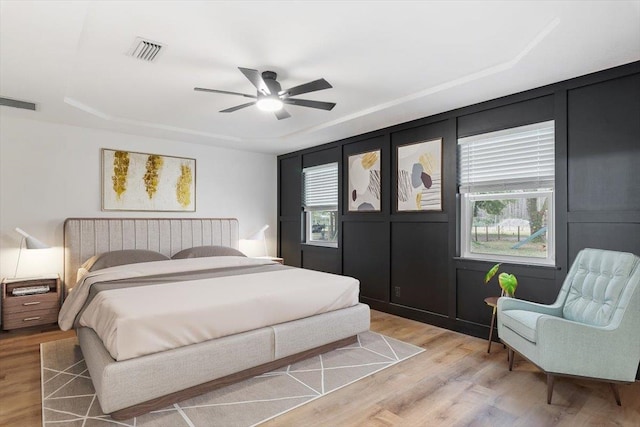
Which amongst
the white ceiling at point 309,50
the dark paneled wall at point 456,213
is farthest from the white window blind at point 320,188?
the white ceiling at point 309,50

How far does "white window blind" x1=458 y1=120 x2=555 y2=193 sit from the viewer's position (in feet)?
10.7

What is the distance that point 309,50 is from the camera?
2.67 m

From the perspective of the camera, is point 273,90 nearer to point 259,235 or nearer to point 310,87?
point 310,87

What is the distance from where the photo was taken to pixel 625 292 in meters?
2.35

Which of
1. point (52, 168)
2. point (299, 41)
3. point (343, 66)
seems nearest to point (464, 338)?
point (343, 66)

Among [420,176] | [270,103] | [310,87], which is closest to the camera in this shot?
[310,87]

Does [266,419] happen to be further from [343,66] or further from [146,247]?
[146,247]

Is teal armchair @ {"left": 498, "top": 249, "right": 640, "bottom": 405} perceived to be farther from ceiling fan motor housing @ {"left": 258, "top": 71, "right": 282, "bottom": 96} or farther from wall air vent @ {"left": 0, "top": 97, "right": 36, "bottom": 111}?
wall air vent @ {"left": 0, "top": 97, "right": 36, "bottom": 111}

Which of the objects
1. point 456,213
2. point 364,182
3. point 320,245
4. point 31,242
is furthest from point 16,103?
point 456,213

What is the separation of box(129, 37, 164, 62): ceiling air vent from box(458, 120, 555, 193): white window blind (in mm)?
3076

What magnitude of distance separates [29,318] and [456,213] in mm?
4772

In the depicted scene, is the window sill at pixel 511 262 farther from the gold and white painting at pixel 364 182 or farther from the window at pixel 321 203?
the window at pixel 321 203

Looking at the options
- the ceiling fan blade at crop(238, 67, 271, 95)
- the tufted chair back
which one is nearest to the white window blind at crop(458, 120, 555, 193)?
the tufted chair back

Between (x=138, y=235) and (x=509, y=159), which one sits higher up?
(x=509, y=159)
